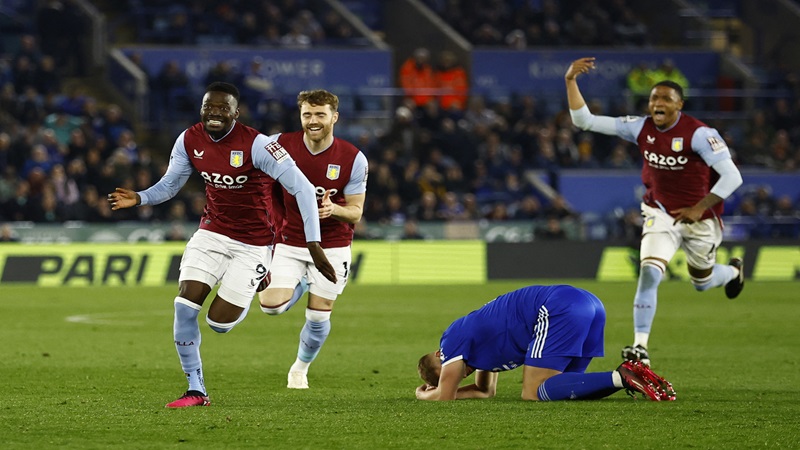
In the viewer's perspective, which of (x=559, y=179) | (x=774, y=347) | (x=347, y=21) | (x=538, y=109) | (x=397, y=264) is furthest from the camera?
(x=347, y=21)

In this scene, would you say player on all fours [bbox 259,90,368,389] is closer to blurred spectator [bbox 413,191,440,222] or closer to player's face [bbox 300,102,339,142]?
player's face [bbox 300,102,339,142]

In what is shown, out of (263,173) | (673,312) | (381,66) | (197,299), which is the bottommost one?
(673,312)

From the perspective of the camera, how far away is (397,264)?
24.0m

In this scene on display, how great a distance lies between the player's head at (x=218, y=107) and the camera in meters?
8.27

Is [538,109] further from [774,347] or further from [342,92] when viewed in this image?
[774,347]

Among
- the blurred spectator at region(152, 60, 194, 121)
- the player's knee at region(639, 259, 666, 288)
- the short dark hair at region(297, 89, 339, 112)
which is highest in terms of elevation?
the blurred spectator at region(152, 60, 194, 121)

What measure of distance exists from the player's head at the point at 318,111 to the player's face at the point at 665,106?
2.94m

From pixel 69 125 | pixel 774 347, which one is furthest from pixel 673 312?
pixel 69 125

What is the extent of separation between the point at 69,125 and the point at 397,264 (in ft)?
22.1

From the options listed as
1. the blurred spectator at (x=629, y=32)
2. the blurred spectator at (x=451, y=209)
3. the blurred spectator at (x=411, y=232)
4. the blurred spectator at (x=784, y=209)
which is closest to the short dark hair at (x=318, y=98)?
the blurred spectator at (x=411, y=232)

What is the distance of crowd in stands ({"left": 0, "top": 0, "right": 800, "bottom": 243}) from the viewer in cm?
2372

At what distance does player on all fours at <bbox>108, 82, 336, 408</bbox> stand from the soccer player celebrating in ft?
3.30

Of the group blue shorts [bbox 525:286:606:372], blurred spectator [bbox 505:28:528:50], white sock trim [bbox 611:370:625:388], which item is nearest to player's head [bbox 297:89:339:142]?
blue shorts [bbox 525:286:606:372]

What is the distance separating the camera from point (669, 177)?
450 inches
